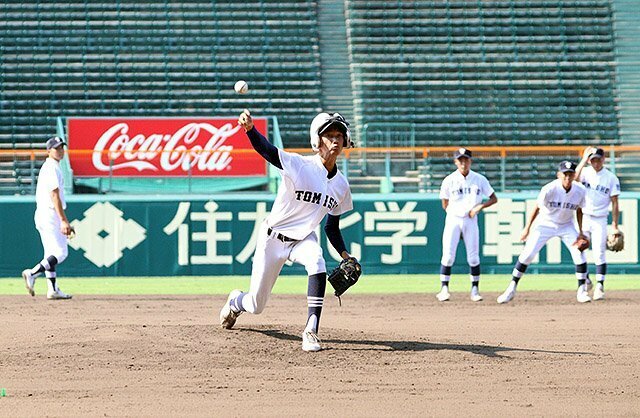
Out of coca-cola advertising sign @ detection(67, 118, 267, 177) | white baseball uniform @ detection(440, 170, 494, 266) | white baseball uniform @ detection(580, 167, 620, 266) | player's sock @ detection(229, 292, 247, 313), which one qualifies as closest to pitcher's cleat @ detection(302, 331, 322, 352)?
player's sock @ detection(229, 292, 247, 313)

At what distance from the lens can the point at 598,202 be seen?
47.2 ft

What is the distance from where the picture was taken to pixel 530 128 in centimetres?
2594

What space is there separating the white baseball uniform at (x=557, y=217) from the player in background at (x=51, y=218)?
5.90 meters

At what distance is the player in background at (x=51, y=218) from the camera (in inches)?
523

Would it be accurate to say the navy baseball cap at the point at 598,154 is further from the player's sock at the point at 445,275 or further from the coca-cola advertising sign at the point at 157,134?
the coca-cola advertising sign at the point at 157,134

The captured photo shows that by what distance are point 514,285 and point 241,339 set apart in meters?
5.65

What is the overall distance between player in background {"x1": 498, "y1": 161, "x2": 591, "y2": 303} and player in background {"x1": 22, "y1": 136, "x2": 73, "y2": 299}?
5.62 m

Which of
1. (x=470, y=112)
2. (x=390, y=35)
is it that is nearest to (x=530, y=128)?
(x=470, y=112)

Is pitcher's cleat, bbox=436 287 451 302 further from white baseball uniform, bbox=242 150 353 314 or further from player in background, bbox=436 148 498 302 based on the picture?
white baseball uniform, bbox=242 150 353 314

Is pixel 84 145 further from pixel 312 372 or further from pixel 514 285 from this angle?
pixel 312 372

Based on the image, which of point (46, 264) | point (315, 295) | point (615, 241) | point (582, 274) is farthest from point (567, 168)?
point (46, 264)

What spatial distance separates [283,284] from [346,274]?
28.1ft

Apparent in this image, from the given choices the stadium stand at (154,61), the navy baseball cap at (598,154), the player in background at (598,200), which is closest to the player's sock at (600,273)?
the player in background at (598,200)

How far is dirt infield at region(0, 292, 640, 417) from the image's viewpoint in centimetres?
649
